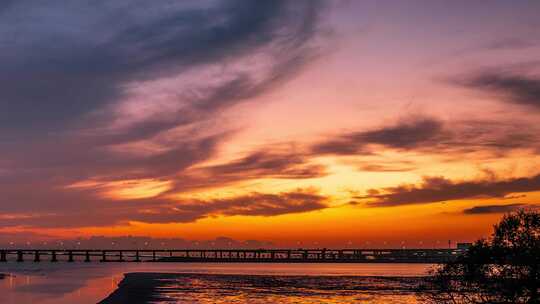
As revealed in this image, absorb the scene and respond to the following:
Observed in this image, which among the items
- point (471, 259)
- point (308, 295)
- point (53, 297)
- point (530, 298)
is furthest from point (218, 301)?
point (530, 298)

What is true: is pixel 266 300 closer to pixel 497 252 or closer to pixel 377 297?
pixel 377 297

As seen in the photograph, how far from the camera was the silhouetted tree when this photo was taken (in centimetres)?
2441

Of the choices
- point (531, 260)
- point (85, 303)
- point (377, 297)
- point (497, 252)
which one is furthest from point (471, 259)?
point (85, 303)

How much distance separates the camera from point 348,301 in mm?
61250

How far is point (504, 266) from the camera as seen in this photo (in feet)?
85.1

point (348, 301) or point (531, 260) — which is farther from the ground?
point (531, 260)

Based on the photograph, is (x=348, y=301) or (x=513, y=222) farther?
(x=348, y=301)

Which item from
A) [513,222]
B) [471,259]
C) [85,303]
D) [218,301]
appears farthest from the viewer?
[85,303]

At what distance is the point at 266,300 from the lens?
60781 millimetres

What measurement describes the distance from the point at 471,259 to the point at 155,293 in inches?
1938

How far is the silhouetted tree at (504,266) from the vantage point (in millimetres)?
24406

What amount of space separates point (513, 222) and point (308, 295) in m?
43.7

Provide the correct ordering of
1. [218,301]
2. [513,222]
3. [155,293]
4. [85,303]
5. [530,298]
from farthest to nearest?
[155,293]
[85,303]
[218,301]
[513,222]
[530,298]

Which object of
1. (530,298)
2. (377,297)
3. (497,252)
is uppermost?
(497,252)
